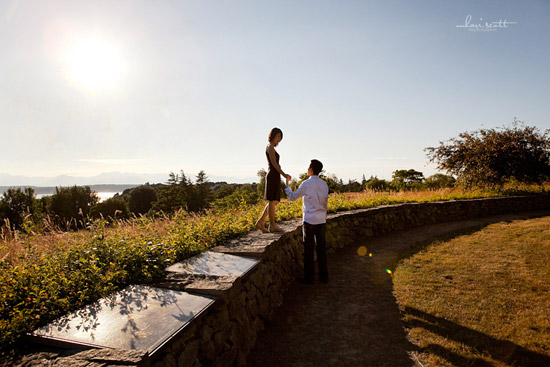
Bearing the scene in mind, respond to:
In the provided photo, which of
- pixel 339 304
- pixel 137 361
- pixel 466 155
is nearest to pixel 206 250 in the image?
pixel 339 304

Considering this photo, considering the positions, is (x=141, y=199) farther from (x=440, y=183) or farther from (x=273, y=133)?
(x=273, y=133)

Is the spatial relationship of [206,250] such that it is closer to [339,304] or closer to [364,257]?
[339,304]

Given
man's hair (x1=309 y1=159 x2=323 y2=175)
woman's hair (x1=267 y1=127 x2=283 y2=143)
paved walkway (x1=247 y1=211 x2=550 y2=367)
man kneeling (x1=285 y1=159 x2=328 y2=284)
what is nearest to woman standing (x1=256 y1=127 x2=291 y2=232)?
woman's hair (x1=267 y1=127 x2=283 y2=143)

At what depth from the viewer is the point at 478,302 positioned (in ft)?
16.0

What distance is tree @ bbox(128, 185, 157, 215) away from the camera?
5597 cm

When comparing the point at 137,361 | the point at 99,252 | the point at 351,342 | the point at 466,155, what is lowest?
the point at 351,342

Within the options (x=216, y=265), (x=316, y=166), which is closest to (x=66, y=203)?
(x=316, y=166)

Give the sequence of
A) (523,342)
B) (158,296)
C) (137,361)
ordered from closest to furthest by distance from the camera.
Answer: (137,361), (158,296), (523,342)

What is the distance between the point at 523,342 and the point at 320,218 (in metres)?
3.21

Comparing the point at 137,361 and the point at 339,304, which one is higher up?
the point at 137,361

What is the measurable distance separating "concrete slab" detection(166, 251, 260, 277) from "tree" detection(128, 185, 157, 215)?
56.0 meters

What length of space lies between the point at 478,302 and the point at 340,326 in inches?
94.2

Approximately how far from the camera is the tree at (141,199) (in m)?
56.0

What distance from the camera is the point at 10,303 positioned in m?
Answer: 2.65
